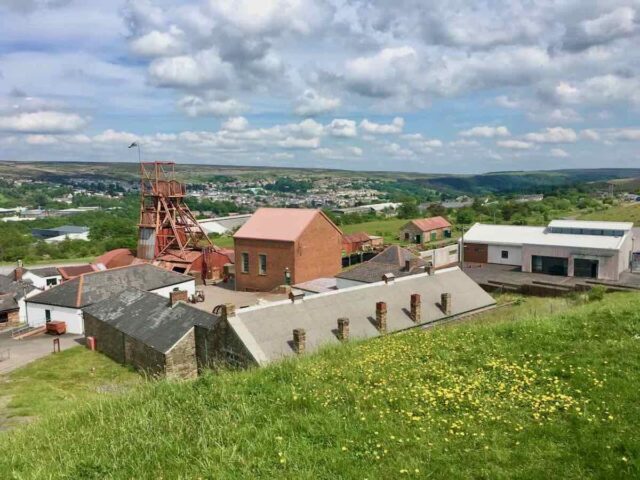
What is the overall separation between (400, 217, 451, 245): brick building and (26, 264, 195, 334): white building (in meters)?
48.7

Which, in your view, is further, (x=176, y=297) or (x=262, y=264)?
(x=262, y=264)

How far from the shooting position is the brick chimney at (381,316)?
24484 mm

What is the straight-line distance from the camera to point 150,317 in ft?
93.6

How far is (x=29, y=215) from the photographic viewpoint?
7362 inches

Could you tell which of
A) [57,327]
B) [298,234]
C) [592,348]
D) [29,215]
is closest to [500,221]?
[298,234]

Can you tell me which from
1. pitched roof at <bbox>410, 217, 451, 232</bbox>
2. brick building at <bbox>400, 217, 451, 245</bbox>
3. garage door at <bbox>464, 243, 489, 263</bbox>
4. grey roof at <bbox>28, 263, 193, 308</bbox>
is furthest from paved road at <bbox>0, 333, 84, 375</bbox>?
pitched roof at <bbox>410, 217, 451, 232</bbox>

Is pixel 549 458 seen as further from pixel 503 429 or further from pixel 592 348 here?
pixel 592 348

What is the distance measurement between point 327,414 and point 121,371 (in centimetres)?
2283

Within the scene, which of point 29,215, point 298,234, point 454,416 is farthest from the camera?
point 29,215

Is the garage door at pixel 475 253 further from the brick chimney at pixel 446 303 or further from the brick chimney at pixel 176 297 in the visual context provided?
the brick chimney at pixel 176 297

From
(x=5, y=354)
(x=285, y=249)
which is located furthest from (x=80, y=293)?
(x=285, y=249)

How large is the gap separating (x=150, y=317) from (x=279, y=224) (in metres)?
20.3

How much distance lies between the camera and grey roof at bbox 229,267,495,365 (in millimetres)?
21109

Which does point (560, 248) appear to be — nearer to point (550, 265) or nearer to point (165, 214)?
point (550, 265)
